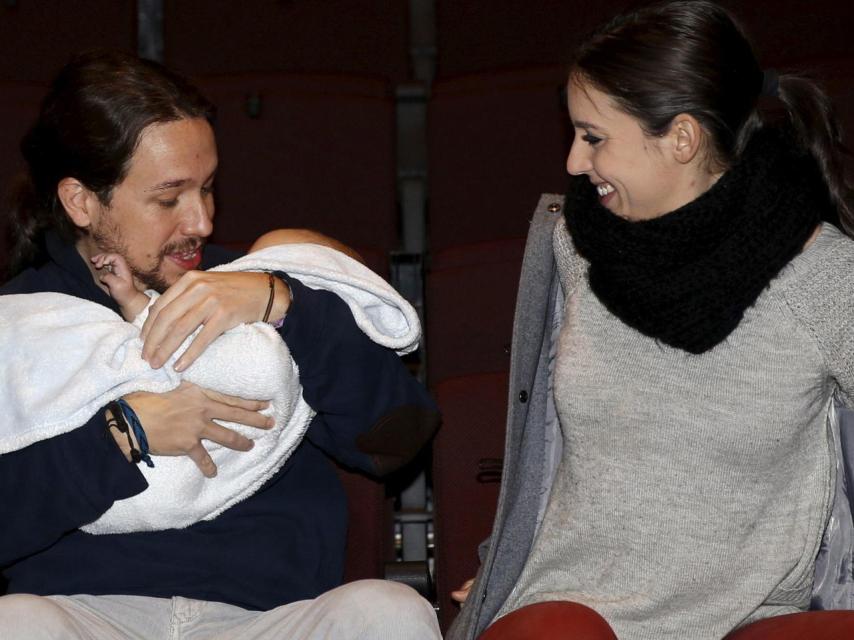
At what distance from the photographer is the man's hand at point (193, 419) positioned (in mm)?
1489

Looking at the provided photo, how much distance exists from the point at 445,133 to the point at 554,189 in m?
0.24

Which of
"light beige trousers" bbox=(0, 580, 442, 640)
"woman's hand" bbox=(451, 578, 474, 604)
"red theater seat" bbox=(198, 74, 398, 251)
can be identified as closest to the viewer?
"light beige trousers" bbox=(0, 580, 442, 640)

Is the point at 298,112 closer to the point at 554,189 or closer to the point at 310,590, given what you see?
the point at 554,189

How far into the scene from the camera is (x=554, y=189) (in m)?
2.26

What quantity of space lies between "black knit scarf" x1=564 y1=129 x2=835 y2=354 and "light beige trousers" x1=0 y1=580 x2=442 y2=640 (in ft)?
1.50

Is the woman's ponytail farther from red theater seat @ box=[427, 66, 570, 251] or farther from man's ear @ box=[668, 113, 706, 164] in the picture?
red theater seat @ box=[427, 66, 570, 251]

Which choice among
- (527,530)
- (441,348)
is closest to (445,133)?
(441,348)

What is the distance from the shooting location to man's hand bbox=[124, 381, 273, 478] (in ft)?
4.89

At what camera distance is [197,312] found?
1.45 metres

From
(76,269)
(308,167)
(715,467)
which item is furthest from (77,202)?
(715,467)

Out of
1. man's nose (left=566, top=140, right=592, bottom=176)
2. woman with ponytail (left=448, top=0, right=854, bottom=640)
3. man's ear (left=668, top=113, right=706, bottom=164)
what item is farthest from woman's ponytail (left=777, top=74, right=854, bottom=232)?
man's nose (left=566, top=140, right=592, bottom=176)

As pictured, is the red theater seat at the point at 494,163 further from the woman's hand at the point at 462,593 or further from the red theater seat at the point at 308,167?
the woman's hand at the point at 462,593

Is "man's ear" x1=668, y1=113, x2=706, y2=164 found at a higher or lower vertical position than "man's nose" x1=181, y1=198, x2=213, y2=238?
higher

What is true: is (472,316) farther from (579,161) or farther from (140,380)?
(140,380)
